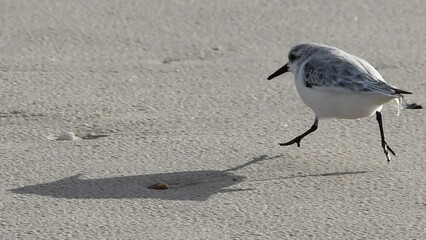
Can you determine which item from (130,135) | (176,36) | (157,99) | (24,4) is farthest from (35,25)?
(130,135)

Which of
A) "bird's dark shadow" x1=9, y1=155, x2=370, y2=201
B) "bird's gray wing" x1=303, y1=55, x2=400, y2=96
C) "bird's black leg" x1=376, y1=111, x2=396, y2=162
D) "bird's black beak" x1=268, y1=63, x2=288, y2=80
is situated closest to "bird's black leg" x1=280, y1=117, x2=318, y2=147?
"bird's gray wing" x1=303, y1=55, x2=400, y2=96

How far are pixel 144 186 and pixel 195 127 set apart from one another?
0.85 m

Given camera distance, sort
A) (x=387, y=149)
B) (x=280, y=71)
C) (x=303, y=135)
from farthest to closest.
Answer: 1. (x=280, y=71)
2. (x=303, y=135)
3. (x=387, y=149)

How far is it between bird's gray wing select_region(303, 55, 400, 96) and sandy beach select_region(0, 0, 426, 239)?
1.22 feet

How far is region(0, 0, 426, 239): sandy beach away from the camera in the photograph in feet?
15.1

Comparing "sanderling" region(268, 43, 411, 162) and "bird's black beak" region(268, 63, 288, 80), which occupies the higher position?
"sanderling" region(268, 43, 411, 162)

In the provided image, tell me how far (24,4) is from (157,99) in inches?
75.2

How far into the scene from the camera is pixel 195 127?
18.8 feet

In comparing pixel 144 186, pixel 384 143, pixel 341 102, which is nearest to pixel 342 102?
pixel 341 102

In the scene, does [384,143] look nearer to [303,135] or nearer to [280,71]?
[303,135]

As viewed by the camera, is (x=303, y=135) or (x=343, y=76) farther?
(x=303, y=135)

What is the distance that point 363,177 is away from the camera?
517cm

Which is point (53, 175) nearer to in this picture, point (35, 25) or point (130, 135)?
point (130, 135)

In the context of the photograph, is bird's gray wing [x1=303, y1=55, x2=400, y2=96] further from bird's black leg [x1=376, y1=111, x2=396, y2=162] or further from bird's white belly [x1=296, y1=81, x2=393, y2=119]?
bird's black leg [x1=376, y1=111, x2=396, y2=162]
